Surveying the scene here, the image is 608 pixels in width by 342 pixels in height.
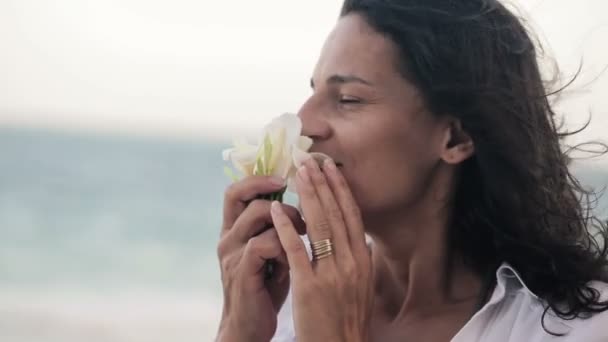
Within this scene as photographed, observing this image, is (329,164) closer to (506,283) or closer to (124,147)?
(506,283)

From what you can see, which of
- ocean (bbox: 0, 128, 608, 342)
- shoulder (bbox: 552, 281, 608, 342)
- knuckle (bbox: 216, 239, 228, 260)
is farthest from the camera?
ocean (bbox: 0, 128, 608, 342)

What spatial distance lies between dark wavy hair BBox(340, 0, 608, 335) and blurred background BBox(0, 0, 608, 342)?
210cm

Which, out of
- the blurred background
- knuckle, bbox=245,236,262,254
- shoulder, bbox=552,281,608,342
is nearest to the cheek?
knuckle, bbox=245,236,262,254

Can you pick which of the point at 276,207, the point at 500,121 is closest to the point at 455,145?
the point at 500,121

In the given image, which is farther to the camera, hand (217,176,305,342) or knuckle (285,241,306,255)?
hand (217,176,305,342)

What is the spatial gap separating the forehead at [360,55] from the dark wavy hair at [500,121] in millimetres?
21

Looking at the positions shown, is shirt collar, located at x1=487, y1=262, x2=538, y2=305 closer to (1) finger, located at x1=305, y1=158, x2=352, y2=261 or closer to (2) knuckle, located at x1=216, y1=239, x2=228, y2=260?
(1) finger, located at x1=305, y1=158, x2=352, y2=261

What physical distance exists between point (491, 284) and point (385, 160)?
0.35 meters

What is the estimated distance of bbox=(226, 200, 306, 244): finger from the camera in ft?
4.88

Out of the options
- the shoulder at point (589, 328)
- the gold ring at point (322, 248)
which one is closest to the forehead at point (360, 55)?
the gold ring at point (322, 248)

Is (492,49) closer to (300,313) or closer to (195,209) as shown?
(300,313)

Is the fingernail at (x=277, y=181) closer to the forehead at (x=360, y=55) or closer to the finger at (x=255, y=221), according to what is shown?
the finger at (x=255, y=221)

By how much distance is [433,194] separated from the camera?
1.63 meters

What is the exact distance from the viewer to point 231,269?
5.10 ft
